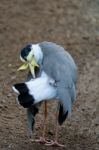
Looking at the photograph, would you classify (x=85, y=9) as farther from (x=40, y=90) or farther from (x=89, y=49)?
(x=40, y=90)

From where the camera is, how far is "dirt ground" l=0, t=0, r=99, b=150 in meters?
5.87

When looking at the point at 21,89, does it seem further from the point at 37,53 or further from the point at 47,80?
the point at 37,53

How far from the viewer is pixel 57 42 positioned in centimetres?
828

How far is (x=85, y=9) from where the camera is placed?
9531mm

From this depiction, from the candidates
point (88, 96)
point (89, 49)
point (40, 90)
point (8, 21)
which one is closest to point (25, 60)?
point (40, 90)

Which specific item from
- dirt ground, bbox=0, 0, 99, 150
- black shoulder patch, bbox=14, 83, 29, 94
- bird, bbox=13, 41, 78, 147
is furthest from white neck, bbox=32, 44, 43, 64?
dirt ground, bbox=0, 0, 99, 150

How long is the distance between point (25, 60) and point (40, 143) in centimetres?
85

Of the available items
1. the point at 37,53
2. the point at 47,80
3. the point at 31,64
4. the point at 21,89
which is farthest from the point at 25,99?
the point at 37,53

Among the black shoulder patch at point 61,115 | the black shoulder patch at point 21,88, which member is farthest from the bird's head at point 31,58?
the black shoulder patch at point 61,115

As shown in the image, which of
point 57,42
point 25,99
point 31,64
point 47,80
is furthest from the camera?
point 57,42

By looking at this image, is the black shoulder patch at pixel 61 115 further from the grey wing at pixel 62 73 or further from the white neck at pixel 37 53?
the white neck at pixel 37 53

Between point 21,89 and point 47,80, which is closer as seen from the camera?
point 21,89

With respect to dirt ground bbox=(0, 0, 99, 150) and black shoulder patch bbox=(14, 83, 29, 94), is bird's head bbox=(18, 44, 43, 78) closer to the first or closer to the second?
black shoulder patch bbox=(14, 83, 29, 94)

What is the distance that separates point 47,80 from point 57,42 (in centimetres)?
304
